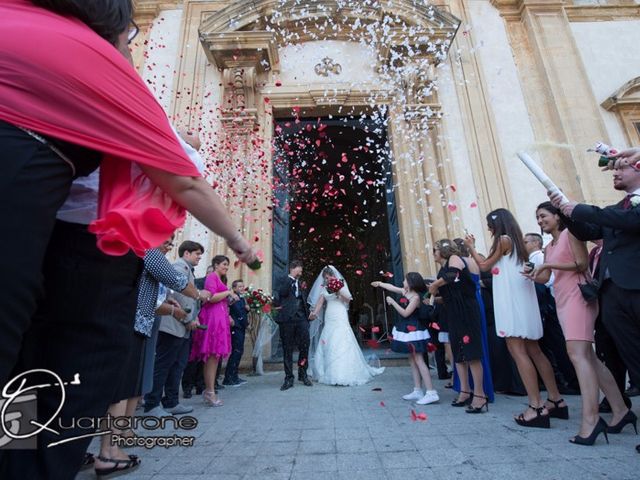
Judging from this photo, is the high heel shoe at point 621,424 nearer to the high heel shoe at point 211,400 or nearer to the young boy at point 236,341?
the high heel shoe at point 211,400

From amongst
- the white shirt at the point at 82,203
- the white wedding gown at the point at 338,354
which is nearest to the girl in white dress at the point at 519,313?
the white wedding gown at the point at 338,354

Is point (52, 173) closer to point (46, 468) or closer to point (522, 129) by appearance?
point (46, 468)

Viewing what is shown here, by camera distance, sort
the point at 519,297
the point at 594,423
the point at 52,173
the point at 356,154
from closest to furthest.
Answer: the point at 52,173
the point at 594,423
the point at 519,297
the point at 356,154

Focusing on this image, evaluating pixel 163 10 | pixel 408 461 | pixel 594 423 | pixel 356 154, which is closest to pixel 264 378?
pixel 408 461

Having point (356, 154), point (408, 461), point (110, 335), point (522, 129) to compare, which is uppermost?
point (356, 154)

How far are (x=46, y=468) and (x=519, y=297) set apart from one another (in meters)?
3.62

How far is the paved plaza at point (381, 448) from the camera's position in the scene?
2.16m

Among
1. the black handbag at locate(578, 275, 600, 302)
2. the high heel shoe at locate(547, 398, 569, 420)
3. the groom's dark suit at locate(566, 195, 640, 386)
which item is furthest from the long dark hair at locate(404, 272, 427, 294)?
the groom's dark suit at locate(566, 195, 640, 386)

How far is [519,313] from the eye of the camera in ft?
11.1

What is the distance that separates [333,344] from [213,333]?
2167mm

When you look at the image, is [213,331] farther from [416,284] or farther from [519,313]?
[519,313]

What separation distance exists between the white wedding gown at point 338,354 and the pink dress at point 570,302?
3316 millimetres

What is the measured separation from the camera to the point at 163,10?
963cm

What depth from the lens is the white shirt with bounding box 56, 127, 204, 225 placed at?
1004 mm
